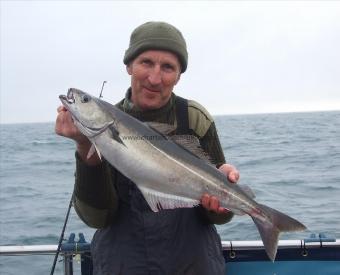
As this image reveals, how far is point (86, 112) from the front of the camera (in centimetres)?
362

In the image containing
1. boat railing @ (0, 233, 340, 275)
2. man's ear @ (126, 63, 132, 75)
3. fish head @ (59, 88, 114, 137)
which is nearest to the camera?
fish head @ (59, 88, 114, 137)

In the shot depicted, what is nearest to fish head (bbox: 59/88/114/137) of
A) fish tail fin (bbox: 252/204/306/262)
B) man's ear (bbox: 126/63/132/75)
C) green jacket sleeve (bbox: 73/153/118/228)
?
green jacket sleeve (bbox: 73/153/118/228)

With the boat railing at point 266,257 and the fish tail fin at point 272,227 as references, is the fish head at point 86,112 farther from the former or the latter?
the boat railing at point 266,257

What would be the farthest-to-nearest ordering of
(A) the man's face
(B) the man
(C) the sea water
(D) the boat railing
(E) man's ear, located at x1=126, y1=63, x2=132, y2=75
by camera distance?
(C) the sea water, (D) the boat railing, (E) man's ear, located at x1=126, y1=63, x2=132, y2=75, (A) the man's face, (B) the man

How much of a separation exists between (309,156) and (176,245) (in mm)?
21379

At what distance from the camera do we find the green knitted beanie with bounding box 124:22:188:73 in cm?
402

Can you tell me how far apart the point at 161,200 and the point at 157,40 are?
4.22ft

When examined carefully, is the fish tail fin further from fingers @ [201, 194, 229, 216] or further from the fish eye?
the fish eye

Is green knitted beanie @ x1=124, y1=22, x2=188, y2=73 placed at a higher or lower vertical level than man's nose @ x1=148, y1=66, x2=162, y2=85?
higher

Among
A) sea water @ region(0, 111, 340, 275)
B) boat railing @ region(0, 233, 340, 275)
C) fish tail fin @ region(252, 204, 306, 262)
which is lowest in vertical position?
sea water @ region(0, 111, 340, 275)

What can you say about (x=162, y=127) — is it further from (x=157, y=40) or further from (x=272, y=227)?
(x=272, y=227)

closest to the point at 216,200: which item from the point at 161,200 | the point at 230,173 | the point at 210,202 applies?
the point at 210,202

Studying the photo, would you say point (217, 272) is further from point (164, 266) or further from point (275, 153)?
point (275, 153)

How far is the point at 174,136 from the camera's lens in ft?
12.8
